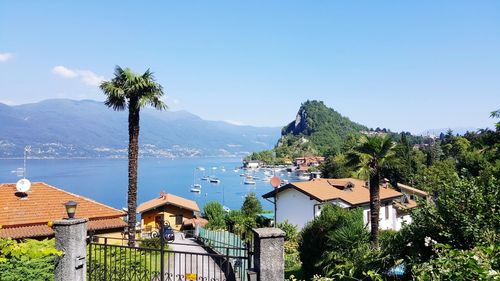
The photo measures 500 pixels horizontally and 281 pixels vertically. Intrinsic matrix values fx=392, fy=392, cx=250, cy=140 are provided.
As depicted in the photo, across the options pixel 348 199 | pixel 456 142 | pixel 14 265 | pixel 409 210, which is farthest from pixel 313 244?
pixel 456 142

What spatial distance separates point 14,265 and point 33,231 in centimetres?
848

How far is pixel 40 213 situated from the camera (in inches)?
726

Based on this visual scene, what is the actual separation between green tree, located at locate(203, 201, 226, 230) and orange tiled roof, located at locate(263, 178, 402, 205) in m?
4.98

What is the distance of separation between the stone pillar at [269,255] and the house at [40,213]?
10939mm

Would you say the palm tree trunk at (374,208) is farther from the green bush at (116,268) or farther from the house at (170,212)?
the house at (170,212)

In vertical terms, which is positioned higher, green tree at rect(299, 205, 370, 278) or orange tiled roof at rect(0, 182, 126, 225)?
orange tiled roof at rect(0, 182, 126, 225)

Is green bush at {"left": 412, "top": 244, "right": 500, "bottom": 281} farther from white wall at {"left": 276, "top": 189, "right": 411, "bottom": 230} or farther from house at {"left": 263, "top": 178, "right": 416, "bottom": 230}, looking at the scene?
white wall at {"left": 276, "top": 189, "right": 411, "bottom": 230}

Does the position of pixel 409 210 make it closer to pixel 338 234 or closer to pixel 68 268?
pixel 338 234

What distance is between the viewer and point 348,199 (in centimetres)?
3622

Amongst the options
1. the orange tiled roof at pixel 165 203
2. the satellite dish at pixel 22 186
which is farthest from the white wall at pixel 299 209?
the satellite dish at pixel 22 186

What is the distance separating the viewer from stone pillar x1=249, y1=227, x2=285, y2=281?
7451 mm

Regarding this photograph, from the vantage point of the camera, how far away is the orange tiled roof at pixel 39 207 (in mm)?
17594

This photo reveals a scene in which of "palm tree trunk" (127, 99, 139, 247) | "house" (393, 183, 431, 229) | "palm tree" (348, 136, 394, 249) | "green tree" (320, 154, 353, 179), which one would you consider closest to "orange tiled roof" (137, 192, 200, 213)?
"palm tree trunk" (127, 99, 139, 247)

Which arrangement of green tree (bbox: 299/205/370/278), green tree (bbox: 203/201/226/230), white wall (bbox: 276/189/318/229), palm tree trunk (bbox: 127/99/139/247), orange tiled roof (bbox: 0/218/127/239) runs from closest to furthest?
green tree (bbox: 299/205/370/278)
orange tiled roof (bbox: 0/218/127/239)
palm tree trunk (bbox: 127/99/139/247)
white wall (bbox: 276/189/318/229)
green tree (bbox: 203/201/226/230)
